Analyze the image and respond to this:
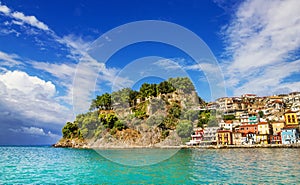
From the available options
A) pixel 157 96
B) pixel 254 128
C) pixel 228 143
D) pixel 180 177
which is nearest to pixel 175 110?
pixel 157 96

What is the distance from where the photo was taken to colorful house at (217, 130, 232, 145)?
4526cm

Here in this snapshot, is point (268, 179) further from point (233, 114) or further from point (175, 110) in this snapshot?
point (233, 114)

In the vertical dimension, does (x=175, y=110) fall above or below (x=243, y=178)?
above

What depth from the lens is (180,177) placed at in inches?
431

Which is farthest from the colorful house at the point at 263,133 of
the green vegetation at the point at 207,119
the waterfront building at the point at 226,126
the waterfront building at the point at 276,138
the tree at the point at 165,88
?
the tree at the point at 165,88

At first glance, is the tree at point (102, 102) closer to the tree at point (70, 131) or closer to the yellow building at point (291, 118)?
the tree at point (70, 131)

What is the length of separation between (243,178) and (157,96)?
153ft

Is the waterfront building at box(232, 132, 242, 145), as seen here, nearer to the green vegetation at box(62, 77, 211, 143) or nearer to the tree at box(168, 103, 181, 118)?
the green vegetation at box(62, 77, 211, 143)

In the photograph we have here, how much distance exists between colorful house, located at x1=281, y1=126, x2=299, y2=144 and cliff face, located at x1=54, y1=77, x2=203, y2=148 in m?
15.9

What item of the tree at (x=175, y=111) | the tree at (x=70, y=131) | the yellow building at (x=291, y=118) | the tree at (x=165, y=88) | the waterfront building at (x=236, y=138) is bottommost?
the waterfront building at (x=236, y=138)

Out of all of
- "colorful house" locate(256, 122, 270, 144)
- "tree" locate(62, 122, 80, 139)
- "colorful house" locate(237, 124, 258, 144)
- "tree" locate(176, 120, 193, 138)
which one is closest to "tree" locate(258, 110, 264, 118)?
"colorful house" locate(237, 124, 258, 144)

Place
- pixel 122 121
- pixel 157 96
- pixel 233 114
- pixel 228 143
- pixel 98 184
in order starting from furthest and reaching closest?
pixel 233 114 → pixel 157 96 → pixel 122 121 → pixel 228 143 → pixel 98 184

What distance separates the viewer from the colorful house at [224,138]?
4526cm

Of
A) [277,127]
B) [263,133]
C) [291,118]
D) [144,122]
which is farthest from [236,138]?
[144,122]
